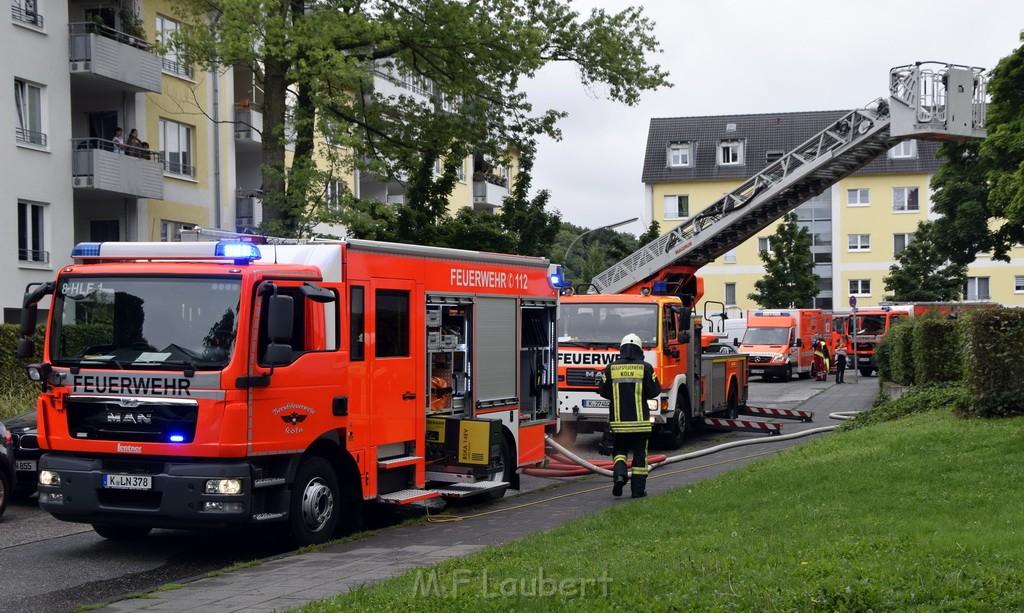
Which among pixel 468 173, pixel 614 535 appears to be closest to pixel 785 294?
pixel 468 173

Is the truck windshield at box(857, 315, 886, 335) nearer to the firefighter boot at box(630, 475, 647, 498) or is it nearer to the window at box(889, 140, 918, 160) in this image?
the window at box(889, 140, 918, 160)

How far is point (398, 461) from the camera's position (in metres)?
11.6

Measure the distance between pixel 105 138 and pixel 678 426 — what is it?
17.7m

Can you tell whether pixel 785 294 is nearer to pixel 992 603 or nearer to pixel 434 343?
pixel 434 343

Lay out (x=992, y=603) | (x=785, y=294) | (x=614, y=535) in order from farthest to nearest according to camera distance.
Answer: (x=785, y=294) < (x=614, y=535) < (x=992, y=603)

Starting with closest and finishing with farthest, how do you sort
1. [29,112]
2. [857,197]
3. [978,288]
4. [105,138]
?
1. [29,112]
2. [105,138]
3. [978,288]
4. [857,197]

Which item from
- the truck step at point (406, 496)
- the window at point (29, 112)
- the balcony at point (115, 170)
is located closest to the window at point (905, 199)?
the balcony at point (115, 170)

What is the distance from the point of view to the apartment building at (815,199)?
71438 mm

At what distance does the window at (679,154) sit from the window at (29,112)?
51713 millimetres

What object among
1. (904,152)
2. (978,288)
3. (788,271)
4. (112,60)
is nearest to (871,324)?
(788,271)

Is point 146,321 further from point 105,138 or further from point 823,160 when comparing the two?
point 105,138

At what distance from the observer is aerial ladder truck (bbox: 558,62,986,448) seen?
19672mm

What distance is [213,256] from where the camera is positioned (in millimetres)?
10094

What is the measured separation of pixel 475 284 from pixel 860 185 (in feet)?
207
